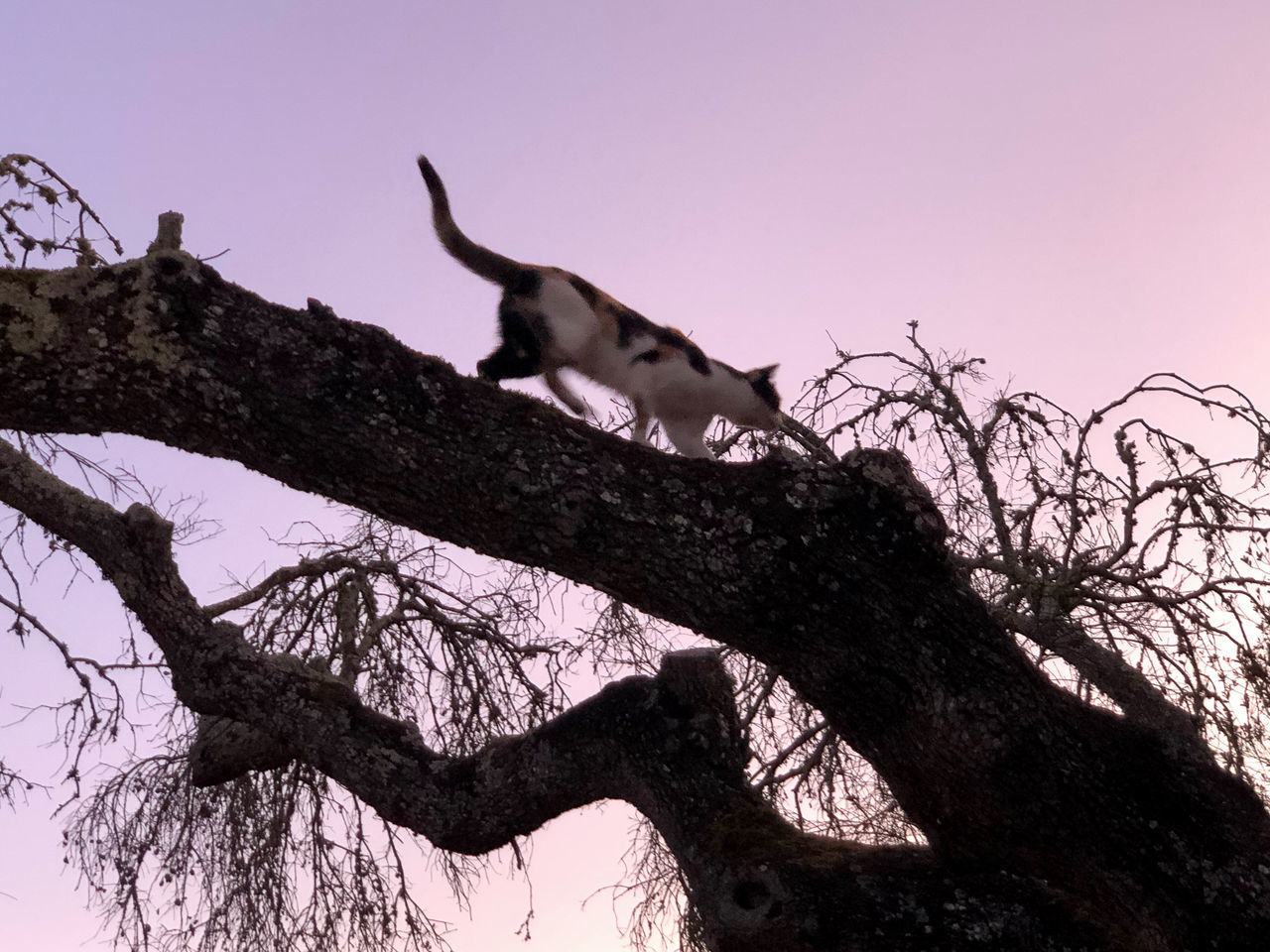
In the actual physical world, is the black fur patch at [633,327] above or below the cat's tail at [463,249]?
below

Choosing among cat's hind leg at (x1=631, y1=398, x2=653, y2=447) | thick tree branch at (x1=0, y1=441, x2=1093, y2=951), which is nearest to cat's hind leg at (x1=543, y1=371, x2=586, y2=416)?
cat's hind leg at (x1=631, y1=398, x2=653, y2=447)

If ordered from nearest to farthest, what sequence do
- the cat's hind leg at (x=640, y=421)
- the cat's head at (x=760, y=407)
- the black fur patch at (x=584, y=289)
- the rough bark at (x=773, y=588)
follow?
the rough bark at (x=773, y=588) → the black fur patch at (x=584, y=289) → the cat's hind leg at (x=640, y=421) → the cat's head at (x=760, y=407)

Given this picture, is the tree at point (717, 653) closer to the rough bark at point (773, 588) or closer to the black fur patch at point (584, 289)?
the rough bark at point (773, 588)

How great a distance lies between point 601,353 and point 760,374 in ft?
3.86

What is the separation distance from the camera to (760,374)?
5.71m

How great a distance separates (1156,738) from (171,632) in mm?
2945

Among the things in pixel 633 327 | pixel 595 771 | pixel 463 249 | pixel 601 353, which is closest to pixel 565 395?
pixel 601 353

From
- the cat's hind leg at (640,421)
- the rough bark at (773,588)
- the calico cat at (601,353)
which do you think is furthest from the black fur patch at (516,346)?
the rough bark at (773,588)

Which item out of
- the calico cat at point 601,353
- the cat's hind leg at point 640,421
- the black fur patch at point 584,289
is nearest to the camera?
the calico cat at point 601,353

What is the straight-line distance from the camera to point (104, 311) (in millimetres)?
2555

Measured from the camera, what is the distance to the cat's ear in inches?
223

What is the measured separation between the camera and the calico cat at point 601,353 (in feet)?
14.9

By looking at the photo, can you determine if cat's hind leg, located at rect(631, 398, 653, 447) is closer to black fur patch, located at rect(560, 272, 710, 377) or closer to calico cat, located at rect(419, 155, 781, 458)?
calico cat, located at rect(419, 155, 781, 458)

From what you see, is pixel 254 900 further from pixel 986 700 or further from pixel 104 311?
pixel 986 700
